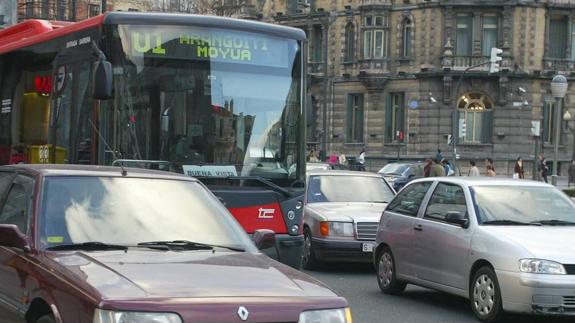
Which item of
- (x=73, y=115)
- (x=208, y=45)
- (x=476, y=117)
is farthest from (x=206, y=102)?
(x=476, y=117)

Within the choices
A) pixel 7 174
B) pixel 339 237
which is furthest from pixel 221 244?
pixel 339 237

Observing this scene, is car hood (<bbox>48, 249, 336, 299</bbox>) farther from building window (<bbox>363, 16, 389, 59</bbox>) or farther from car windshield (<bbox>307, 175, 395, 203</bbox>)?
building window (<bbox>363, 16, 389, 59</bbox>)

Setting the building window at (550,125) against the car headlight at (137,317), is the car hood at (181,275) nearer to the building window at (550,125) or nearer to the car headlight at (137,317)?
the car headlight at (137,317)

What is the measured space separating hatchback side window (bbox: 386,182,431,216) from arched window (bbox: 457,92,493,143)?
4371 centimetres

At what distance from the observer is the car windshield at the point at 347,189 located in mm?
15461

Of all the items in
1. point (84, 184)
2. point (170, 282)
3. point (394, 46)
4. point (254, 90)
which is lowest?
point (170, 282)

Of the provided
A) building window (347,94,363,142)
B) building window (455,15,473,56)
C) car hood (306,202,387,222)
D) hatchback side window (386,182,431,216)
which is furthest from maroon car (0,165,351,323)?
building window (347,94,363,142)

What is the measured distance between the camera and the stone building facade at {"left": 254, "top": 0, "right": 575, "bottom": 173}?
54719 mm

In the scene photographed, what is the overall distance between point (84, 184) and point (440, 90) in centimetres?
5081

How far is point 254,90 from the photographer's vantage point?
10.9 metres

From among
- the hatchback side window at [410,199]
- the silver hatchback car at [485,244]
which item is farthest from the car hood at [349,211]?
the hatchback side window at [410,199]

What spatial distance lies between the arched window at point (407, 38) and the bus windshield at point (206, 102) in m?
46.9

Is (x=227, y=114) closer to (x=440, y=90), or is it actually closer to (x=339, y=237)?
(x=339, y=237)

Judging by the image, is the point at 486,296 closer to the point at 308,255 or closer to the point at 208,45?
the point at 208,45
